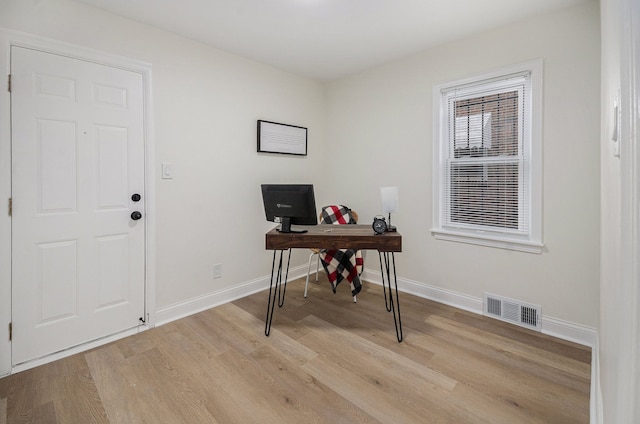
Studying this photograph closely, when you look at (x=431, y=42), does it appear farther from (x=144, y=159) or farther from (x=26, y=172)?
(x=26, y=172)

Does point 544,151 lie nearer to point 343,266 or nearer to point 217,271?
point 343,266

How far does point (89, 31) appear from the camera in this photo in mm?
2209

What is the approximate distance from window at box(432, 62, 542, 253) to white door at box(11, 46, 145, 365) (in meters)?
2.72

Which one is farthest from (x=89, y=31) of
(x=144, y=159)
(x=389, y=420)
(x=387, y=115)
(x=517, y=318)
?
(x=517, y=318)

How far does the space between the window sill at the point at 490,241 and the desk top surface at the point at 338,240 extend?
0.87 metres

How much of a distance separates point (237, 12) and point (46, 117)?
152 centimetres

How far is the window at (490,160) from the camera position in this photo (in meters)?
2.48

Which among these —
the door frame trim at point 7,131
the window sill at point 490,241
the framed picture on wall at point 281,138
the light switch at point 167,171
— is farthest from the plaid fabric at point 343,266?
the door frame trim at point 7,131

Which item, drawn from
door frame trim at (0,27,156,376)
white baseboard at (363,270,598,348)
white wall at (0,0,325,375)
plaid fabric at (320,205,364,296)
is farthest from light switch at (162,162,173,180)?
white baseboard at (363,270,598,348)

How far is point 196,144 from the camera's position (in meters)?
2.82

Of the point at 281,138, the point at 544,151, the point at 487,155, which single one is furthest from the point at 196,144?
the point at 544,151

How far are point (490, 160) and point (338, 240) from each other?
5.12 ft

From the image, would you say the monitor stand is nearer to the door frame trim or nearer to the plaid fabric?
the plaid fabric

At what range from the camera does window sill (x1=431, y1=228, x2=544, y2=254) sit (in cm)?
249
